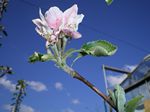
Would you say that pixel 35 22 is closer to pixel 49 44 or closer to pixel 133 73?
pixel 49 44

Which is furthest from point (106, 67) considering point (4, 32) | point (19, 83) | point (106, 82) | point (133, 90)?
point (19, 83)

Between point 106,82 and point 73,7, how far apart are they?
8.48m

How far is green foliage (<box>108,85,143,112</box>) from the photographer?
0.56m

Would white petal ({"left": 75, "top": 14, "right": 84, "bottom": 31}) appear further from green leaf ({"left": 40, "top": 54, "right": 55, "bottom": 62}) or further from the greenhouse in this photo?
the greenhouse

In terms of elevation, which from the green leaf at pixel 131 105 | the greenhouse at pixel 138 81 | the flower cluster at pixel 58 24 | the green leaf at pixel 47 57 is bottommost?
the green leaf at pixel 131 105

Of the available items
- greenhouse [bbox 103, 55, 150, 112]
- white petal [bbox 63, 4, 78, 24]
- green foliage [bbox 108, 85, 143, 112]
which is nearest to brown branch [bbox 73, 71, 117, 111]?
green foliage [bbox 108, 85, 143, 112]

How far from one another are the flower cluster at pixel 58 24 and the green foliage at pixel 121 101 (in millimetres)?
132

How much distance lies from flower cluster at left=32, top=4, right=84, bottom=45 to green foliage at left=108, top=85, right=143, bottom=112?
132mm

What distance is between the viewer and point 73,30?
61cm

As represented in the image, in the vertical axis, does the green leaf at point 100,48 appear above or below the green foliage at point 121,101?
above

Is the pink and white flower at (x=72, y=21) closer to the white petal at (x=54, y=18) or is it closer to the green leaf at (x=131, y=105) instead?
the white petal at (x=54, y=18)

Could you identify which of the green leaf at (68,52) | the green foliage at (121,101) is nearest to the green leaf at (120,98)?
the green foliage at (121,101)

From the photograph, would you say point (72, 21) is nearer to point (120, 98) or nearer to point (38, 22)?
point (38, 22)

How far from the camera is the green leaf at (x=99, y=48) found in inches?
23.3
